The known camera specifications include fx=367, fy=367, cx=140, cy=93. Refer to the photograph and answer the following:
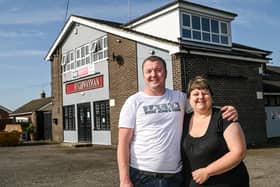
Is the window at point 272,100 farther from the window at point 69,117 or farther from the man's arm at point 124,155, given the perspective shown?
the man's arm at point 124,155

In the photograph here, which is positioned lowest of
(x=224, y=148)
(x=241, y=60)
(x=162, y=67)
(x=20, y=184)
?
(x=20, y=184)

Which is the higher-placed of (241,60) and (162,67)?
(241,60)

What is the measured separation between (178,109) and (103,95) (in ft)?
52.8

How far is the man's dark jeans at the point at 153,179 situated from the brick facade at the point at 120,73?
44.2 ft

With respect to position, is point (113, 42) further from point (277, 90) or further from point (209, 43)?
point (277, 90)

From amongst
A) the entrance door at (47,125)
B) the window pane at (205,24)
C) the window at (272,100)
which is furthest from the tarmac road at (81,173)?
the entrance door at (47,125)

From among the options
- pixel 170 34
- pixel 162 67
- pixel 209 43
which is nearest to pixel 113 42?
pixel 170 34

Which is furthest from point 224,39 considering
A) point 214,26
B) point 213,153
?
point 213,153

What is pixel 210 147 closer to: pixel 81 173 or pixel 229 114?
pixel 229 114

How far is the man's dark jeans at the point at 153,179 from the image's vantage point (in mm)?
2848

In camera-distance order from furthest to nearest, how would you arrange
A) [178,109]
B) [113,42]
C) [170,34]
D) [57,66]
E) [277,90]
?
[57,66] → [277,90] → [113,42] → [170,34] → [178,109]

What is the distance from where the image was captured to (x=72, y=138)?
2169 centimetres

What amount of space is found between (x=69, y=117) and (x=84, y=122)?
2.19m

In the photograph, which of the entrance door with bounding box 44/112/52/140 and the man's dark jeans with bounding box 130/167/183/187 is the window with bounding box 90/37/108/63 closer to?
the entrance door with bounding box 44/112/52/140
